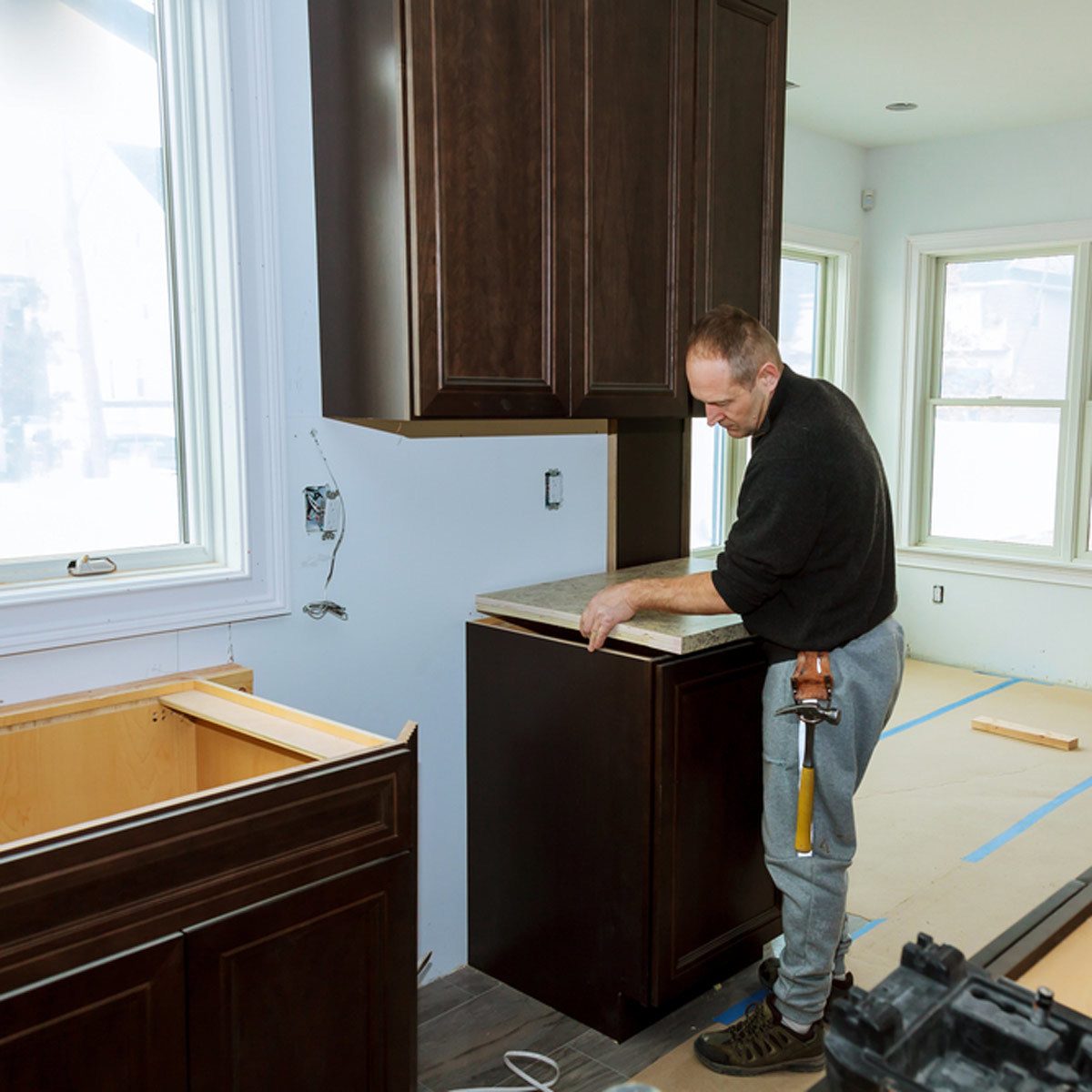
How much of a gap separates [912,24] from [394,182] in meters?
2.67

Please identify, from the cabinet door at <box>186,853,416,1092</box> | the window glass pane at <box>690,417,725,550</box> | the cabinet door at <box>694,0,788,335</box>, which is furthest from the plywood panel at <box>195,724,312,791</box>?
the window glass pane at <box>690,417,725,550</box>

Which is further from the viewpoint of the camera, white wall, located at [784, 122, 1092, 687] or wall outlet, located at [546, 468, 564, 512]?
white wall, located at [784, 122, 1092, 687]

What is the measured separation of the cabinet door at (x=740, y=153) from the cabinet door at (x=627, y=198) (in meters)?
0.06

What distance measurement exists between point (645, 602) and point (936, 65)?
3157mm

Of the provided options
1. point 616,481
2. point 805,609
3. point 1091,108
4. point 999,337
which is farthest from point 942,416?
point 805,609

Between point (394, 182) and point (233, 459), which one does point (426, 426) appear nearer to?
point (233, 459)

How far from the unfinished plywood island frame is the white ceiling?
3077 mm

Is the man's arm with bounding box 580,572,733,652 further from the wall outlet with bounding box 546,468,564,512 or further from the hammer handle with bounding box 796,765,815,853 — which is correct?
the wall outlet with bounding box 546,468,564,512

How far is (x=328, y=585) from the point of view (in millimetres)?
2408

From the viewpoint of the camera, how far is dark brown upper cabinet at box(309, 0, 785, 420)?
2062 millimetres

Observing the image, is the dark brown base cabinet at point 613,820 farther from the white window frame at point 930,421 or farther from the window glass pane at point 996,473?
the window glass pane at point 996,473

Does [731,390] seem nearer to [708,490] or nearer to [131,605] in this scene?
[131,605]

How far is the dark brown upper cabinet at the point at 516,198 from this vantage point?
2.06 metres

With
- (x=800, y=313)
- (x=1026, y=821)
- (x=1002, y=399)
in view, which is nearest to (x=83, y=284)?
(x=1026, y=821)
